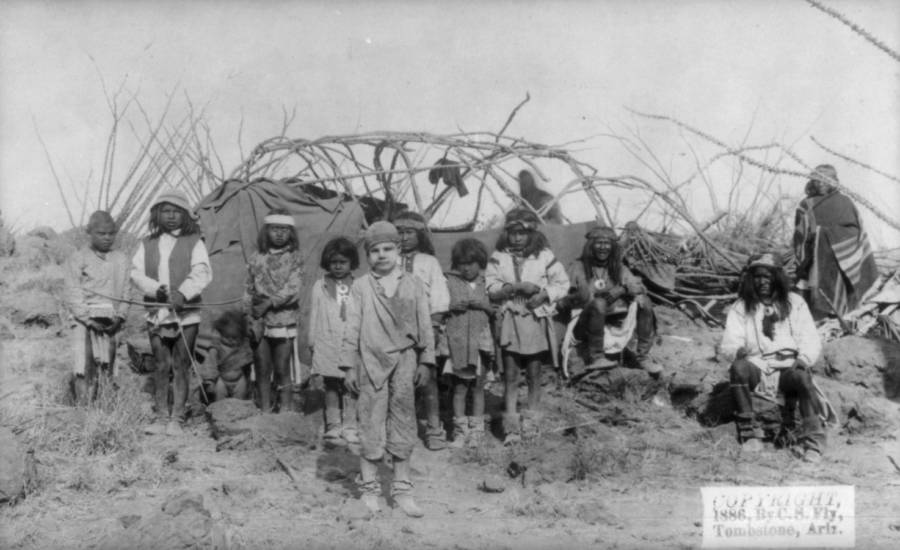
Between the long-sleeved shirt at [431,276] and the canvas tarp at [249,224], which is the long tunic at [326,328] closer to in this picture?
the long-sleeved shirt at [431,276]

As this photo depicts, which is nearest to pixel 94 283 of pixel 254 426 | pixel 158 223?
pixel 158 223

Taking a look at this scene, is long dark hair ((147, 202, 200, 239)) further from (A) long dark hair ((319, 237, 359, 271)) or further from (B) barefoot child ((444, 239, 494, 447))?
(B) barefoot child ((444, 239, 494, 447))

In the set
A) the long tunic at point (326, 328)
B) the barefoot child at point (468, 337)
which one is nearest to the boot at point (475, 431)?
the barefoot child at point (468, 337)

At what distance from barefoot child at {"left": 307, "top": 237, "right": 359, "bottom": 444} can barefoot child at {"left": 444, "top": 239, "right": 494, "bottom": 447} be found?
75 cm

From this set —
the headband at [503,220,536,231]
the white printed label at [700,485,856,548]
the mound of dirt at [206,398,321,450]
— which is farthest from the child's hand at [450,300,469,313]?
the white printed label at [700,485,856,548]

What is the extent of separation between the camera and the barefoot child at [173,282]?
6473 mm

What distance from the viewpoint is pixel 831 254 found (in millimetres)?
8141

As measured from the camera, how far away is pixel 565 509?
5.19 meters

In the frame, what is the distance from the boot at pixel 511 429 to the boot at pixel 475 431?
173 mm

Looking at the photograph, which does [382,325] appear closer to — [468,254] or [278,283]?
[468,254]

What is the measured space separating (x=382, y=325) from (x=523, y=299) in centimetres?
169

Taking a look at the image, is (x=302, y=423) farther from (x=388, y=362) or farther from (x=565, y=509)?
(x=565, y=509)

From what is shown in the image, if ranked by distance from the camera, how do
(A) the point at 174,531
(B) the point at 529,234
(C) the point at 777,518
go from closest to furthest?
(A) the point at 174,531, (C) the point at 777,518, (B) the point at 529,234

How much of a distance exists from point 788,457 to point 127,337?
5892 mm
